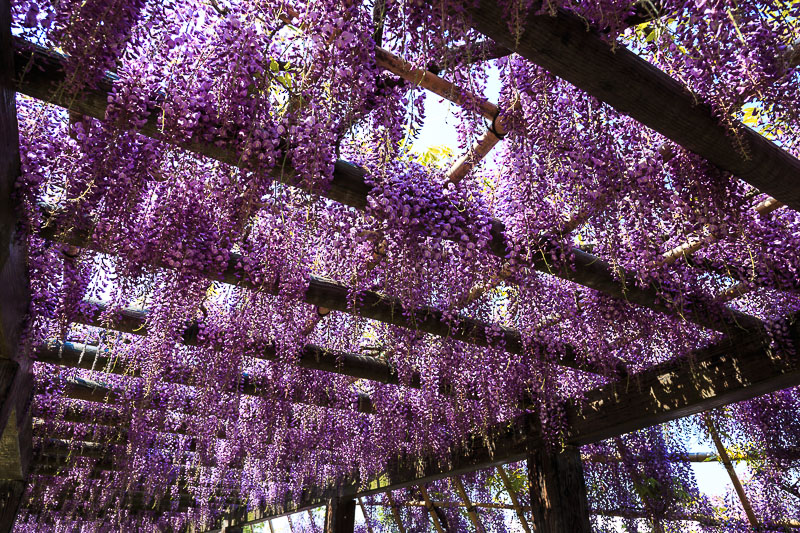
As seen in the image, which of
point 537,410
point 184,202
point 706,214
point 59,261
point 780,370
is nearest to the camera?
point 706,214

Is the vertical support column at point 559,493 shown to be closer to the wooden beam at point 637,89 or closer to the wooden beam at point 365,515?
the wooden beam at point 637,89

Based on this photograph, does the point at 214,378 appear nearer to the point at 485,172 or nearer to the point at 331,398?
the point at 331,398

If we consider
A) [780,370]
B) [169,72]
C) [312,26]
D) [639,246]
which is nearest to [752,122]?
[639,246]

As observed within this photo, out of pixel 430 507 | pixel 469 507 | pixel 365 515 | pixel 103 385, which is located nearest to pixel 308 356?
pixel 103 385

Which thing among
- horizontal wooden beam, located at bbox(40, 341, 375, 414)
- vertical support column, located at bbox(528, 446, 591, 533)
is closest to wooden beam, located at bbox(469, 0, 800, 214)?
vertical support column, located at bbox(528, 446, 591, 533)

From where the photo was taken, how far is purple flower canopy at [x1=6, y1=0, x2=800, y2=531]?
5.35 ft

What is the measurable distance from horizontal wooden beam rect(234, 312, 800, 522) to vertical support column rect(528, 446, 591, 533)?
0.16 meters

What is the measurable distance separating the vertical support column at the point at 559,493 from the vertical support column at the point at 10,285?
393cm

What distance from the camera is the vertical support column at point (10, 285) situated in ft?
5.86

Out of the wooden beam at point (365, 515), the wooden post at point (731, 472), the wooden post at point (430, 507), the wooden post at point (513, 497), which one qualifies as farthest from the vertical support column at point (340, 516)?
the wooden post at point (731, 472)

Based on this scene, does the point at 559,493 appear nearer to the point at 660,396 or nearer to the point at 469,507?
the point at 660,396

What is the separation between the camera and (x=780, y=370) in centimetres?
317

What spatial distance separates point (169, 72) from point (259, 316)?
176 cm

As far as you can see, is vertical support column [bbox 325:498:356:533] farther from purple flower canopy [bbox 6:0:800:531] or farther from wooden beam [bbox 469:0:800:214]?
wooden beam [bbox 469:0:800:214]
